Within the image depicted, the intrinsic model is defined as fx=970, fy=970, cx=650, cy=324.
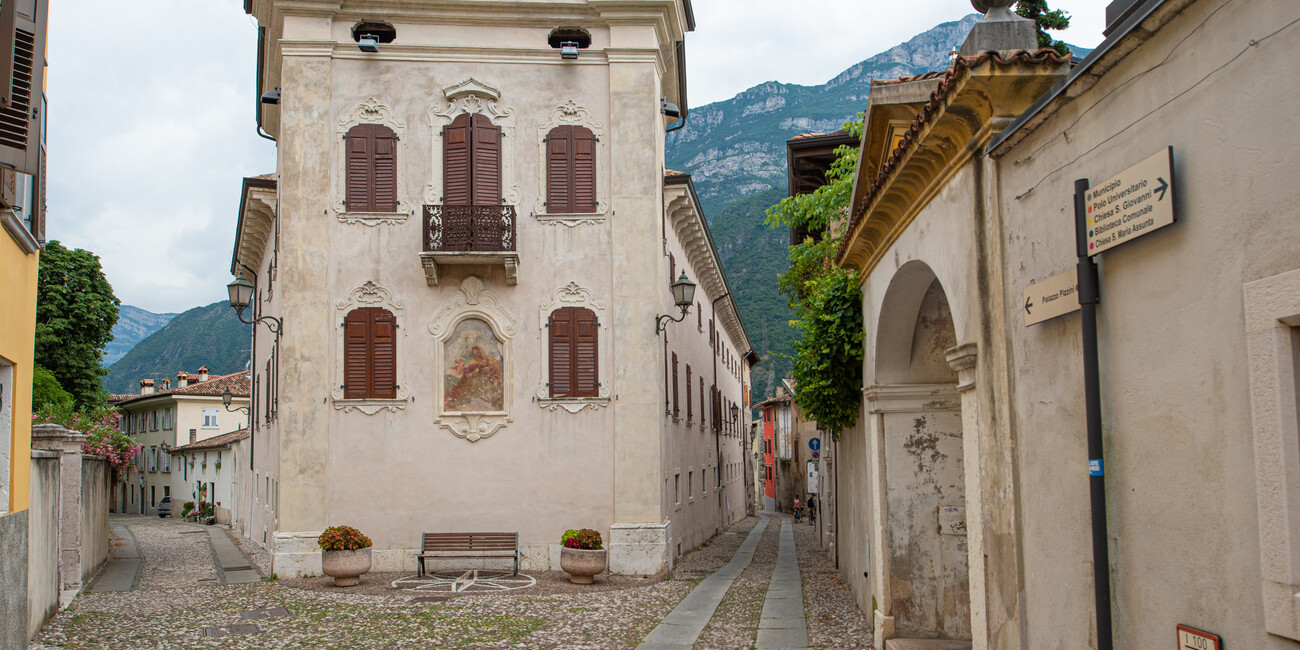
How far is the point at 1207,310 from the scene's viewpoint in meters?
3.96

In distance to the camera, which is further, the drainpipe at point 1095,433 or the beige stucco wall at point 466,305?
the beige stucco wall at point 466,305

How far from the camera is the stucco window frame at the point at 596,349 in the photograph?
18188 millimetres

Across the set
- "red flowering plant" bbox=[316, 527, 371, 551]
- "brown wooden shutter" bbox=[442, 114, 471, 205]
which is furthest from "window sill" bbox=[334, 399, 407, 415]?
"brown wooden shutter" bbox=[442, 114, 471, 205]

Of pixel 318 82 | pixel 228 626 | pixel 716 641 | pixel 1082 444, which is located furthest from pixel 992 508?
pixel 318 82

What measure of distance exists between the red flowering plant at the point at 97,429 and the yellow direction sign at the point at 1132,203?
22429 millimetres

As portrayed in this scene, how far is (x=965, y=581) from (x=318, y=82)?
576 inches

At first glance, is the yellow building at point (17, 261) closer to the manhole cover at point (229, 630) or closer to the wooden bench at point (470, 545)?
the manhole cover at point (229, 630)

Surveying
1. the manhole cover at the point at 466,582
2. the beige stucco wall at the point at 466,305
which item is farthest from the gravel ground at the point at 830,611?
the manhole cover at the point at 466,582

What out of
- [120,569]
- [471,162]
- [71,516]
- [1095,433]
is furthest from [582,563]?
[1095,433]

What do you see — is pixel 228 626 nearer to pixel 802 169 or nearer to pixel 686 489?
pixel 686 489

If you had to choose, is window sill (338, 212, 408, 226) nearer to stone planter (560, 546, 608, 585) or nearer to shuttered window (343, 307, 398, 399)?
shuttered window (343, 307, 398, 399)

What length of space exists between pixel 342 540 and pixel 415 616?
134 inches

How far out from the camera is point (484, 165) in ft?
60.0

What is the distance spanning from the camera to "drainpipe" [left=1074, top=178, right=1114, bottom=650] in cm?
481
